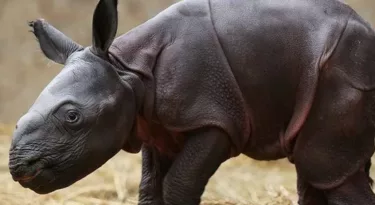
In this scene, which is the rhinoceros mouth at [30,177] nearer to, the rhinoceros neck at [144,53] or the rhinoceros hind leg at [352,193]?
→ the rhinoceros neck at [144,53]

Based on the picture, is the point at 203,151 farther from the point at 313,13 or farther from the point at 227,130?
the point at 313,13

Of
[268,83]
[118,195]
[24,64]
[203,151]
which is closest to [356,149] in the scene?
[268,83]

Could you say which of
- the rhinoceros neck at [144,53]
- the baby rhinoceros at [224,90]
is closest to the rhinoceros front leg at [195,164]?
the baby rhinoceros at [224,90]

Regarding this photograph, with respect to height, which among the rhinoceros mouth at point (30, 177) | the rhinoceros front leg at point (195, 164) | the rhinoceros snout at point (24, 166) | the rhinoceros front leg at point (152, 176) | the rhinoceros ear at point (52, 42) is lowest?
the rhinoceros front leg at point (152, 176)

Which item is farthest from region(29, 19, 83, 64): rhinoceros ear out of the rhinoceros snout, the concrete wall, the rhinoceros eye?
the concrete wall

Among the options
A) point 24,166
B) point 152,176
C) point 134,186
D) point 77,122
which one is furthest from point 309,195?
point 134,186

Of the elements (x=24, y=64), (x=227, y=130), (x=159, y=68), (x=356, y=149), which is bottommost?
(x=24, y=64)

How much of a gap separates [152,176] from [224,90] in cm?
46

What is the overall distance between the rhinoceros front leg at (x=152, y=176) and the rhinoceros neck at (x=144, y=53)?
28 centimetres

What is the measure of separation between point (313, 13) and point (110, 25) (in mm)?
608

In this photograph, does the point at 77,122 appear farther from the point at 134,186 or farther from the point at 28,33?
the point at 28,33

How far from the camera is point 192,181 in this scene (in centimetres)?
198

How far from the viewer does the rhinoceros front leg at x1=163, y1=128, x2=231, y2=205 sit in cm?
197

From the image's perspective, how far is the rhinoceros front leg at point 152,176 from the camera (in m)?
2.25
